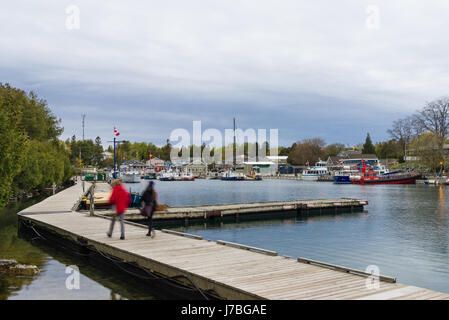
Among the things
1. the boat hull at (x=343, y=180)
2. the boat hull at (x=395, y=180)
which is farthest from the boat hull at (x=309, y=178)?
the boat hull at (x=395, y=180)

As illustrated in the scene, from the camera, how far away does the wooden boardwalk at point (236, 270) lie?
9.38m

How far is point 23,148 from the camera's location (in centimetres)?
2164

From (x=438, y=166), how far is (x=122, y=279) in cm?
10928

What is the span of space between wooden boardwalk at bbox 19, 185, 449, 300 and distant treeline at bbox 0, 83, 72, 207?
3987mm

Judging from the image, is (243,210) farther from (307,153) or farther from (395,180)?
(307,153)

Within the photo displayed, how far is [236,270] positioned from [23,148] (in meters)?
14.9

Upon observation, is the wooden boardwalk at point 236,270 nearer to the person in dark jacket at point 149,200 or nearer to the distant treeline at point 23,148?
the person in dark jacket at point 149,200

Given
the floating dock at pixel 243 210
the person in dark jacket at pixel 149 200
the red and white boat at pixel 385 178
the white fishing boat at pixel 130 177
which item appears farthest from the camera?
the white fishing boat at pixel 130 177

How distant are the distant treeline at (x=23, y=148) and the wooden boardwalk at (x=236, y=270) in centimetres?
399

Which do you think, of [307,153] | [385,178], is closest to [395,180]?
[385,178]
